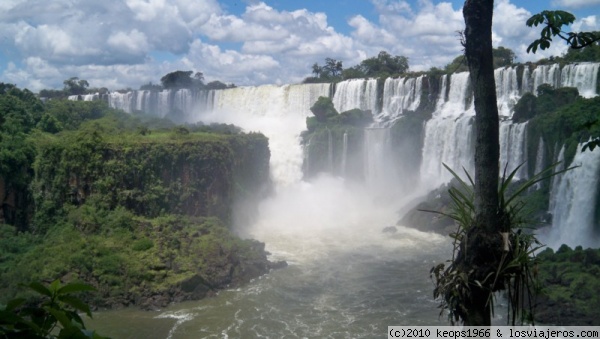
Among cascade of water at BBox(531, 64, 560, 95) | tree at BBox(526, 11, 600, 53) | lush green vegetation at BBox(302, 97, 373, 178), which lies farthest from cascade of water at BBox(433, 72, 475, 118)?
tree at BBox(526, 11, 600, 53)

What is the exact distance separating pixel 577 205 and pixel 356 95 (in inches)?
709

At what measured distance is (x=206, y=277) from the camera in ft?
56.4

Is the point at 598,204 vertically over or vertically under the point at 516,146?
under

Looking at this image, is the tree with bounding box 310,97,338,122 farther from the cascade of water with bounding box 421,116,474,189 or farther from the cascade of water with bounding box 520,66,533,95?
the cascade of water with bounding box 520,66,533,95

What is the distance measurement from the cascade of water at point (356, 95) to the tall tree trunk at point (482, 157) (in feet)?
102

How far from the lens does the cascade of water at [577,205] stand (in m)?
18.9

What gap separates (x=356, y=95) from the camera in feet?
116

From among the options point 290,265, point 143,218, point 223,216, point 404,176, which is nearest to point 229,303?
point 290,265

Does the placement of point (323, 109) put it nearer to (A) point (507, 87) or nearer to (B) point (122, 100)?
Answer: (A) point (507, 87)

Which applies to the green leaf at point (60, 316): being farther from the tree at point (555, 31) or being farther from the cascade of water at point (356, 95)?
the cascade of water at point (356, 95)

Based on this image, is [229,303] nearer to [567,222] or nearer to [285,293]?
[285,293]

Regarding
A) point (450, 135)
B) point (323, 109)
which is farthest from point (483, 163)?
point (323, 109)

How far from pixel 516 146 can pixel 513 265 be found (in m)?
22.0

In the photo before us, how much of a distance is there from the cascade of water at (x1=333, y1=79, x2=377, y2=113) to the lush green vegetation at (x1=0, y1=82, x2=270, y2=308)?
42.1 ft
